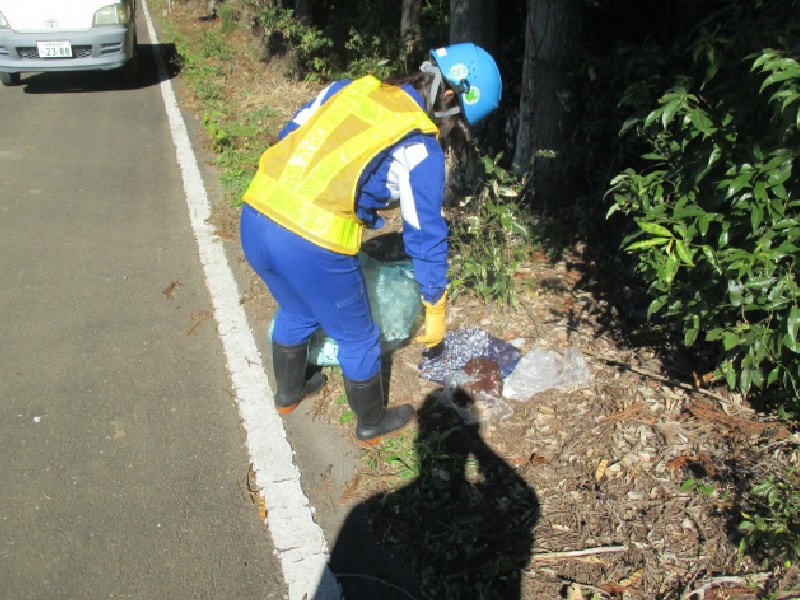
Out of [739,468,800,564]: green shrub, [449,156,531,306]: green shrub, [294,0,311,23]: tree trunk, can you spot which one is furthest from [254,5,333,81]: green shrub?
[739,468,800,564]: green shrub

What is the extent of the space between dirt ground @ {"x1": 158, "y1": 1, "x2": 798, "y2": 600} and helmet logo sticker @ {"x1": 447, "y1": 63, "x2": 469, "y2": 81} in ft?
5.61

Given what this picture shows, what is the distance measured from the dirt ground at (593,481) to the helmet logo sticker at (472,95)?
1.61m

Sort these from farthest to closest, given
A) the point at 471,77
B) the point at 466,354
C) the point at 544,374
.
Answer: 1. the point at 466,354
2. the point at 544,374
3. the point at 471,77

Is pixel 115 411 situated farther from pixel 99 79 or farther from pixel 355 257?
pixel 99 79

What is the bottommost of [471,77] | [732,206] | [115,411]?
[115,411]

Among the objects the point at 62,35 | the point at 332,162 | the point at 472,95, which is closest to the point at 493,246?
the point at 472,95

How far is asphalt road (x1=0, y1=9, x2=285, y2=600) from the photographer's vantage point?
288cm

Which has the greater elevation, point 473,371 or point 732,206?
point 732,206

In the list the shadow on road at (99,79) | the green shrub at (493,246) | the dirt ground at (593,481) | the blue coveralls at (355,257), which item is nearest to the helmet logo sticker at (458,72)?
the blue coveralls at (355,257)

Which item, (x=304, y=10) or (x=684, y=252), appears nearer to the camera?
(x=684, y=252)

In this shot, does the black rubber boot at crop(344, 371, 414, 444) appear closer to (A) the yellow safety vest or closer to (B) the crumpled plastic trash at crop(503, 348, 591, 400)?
(B) the crumpled plastic trash at crop(503, 348, 591, 400)

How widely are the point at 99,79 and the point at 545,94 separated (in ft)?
30.5

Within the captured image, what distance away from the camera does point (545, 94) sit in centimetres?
472

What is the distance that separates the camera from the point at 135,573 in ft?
9.34
